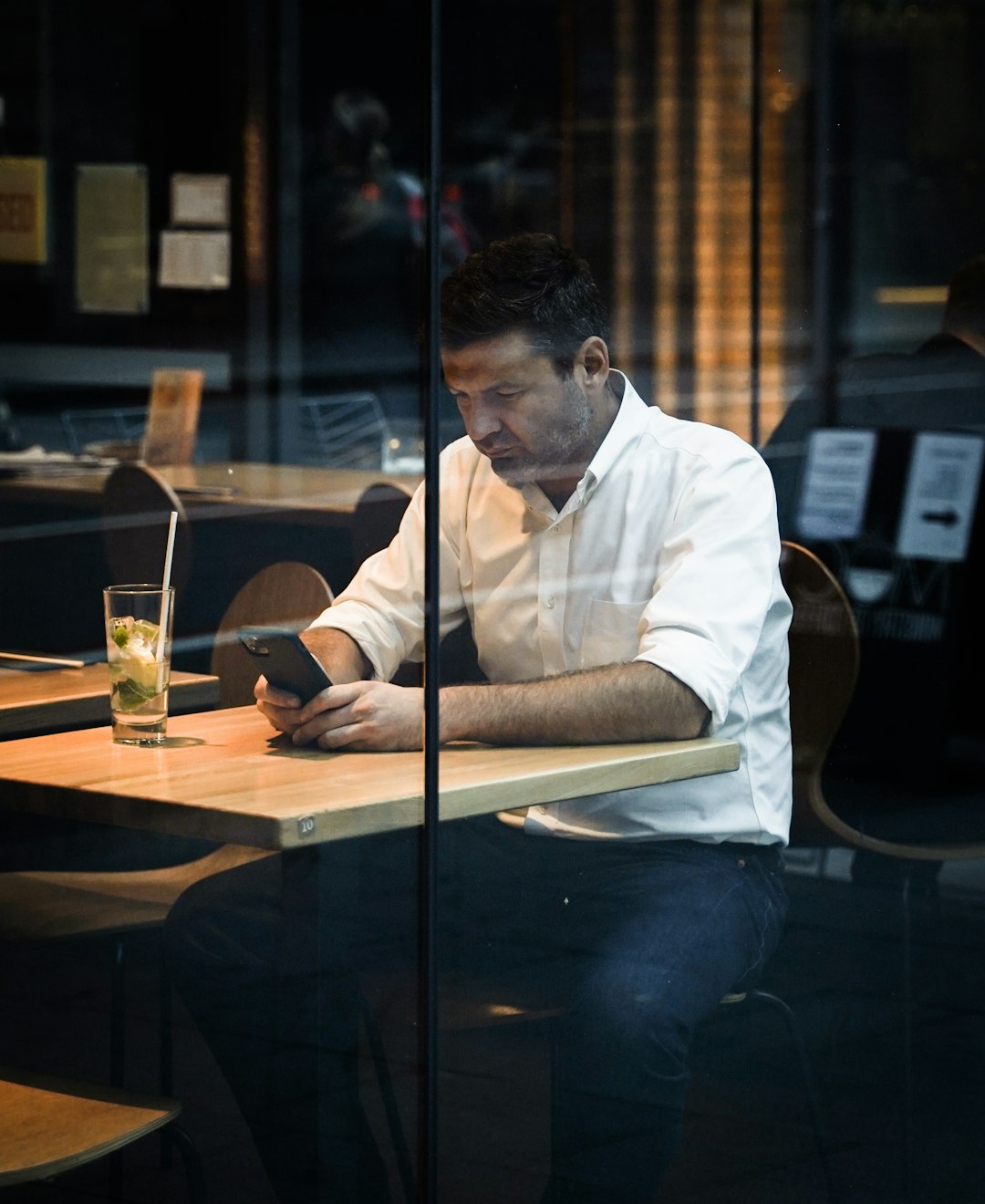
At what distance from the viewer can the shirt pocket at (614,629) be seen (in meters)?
1.90

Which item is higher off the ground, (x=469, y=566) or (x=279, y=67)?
(x=279, y=67)

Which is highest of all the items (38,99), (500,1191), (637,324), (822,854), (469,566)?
(38,99)

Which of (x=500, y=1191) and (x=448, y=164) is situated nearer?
(x=500, y=1191)

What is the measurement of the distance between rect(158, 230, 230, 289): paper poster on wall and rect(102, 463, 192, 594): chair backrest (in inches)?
62.0

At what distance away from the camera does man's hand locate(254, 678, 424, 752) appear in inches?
75.1

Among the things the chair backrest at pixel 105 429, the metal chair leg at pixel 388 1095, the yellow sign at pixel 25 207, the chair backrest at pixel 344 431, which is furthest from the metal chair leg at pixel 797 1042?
the yellow sign at pixel 25 207

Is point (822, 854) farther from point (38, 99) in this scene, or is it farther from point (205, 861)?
point (38, 99)

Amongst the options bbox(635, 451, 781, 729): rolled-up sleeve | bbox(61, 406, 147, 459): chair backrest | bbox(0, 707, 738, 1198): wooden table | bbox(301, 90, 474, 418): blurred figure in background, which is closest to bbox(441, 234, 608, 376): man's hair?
bbox(635, 451, 781, 729): rolled-up sleeve

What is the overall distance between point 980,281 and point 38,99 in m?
3.94

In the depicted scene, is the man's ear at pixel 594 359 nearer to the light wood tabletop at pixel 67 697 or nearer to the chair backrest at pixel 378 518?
the chair backrest at pixel 378 518

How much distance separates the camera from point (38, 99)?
536 cm

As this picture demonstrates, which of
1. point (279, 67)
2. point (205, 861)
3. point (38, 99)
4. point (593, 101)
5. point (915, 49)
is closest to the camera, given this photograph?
point (205, 861)

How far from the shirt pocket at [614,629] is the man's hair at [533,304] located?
0.74ft


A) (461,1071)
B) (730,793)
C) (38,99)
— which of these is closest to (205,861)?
(461,1071)
